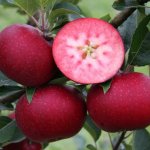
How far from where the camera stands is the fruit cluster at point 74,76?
110 centimetres

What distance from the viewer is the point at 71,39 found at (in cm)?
112

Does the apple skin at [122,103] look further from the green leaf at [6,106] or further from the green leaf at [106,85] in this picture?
the green leaf at [6,106]

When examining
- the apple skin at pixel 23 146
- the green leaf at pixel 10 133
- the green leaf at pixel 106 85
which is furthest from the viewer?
the apple skin at pixel 23 146

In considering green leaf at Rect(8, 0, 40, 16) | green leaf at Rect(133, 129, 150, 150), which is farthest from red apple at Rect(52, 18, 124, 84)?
green leaf at Rect(133, 129, 150, 150)

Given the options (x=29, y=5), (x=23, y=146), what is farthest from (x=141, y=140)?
(x=29, y=5)

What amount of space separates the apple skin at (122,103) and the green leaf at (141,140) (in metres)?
0.22

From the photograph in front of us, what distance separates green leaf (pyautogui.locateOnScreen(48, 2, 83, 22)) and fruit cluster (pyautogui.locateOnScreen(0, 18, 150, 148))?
5 cm

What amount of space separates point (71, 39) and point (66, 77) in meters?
0.08

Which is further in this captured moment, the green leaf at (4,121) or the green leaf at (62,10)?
the green leaf at (4,121)

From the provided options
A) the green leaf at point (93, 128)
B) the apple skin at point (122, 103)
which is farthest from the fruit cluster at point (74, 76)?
the green leaf at point (93, 128)

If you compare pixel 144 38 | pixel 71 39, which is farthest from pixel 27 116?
pixel 144 38

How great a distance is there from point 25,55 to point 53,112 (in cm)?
14

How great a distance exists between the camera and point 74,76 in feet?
3.60

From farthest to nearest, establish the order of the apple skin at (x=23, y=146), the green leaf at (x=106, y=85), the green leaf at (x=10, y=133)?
1. the apple skin at (x=23, y=146)
2. the green leaf at (x=10, y=133)
3. the green leaf at (x=106, y=85)
